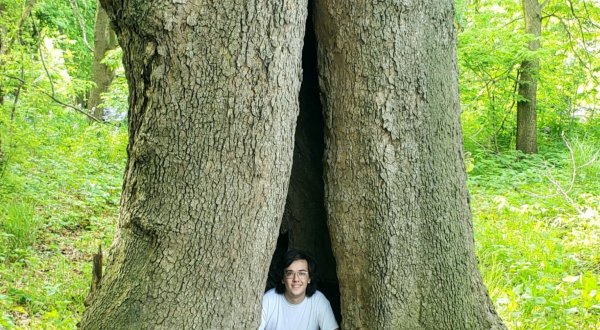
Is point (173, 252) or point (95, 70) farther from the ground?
point (95, 70)

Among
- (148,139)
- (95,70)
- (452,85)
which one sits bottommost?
(148,139)

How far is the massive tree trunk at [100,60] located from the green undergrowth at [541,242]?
8090 mm

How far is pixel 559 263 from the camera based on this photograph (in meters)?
6.51

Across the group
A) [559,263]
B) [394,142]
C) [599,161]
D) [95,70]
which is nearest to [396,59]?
[394,142]

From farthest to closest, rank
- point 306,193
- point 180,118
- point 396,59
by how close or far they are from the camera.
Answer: point 306,193 → point 396,59 → point 180,118

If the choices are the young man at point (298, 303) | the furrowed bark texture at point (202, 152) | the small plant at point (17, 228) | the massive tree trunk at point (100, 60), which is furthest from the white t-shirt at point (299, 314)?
the massive tree trunk at point (100, 60)

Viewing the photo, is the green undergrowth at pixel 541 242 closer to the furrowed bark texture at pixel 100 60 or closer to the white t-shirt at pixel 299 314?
the white t-shirt at pixel 299 314

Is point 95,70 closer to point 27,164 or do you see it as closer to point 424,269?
point 27,164

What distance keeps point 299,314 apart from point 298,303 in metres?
0.08

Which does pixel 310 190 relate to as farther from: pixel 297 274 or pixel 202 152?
pixel 202 152

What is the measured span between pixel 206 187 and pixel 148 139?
0.39 meters

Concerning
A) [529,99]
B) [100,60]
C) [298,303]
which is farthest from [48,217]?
[529,99]

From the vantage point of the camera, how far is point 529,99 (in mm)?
12602

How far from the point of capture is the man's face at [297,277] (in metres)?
4.32
